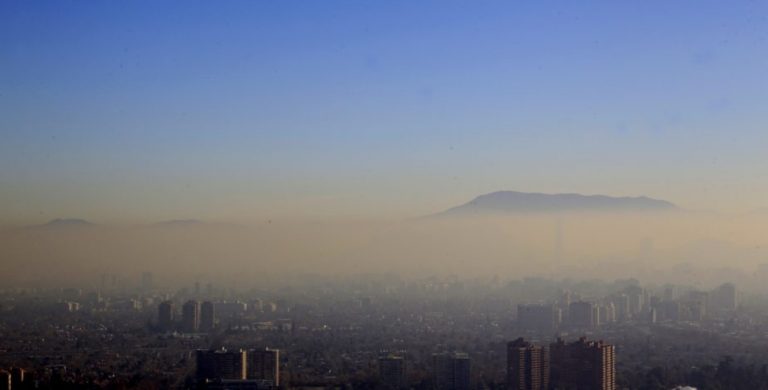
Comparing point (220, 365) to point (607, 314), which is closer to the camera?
point (220, 365)

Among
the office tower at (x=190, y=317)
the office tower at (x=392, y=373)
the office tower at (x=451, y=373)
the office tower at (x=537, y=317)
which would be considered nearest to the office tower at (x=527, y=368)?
the office tower at (x=451, y=373)

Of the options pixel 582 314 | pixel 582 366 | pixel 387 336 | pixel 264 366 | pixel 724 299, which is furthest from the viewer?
pixel 724 299

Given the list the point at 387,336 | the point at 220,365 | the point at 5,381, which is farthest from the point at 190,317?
the point at 5,381

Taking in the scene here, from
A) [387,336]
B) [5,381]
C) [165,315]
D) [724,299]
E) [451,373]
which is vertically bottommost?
[387,336]

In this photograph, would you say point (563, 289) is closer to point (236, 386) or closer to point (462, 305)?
point (462, 305)

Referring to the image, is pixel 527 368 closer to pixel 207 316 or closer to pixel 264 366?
pixel 264 366
